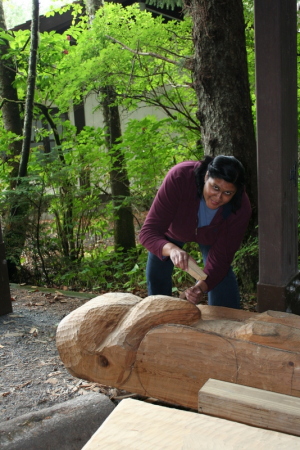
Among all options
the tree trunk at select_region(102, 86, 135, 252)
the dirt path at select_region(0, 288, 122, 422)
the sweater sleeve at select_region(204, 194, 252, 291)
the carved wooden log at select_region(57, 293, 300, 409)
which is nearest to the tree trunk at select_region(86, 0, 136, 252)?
the tree trunk at select_region(102, 86, 135, 252)

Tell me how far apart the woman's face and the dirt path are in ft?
4.31

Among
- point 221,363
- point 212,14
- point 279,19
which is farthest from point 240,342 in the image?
point 212,14

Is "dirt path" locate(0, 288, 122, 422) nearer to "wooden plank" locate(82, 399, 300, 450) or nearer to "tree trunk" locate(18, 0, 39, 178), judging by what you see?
"wooden plank" locate(82, 399, 300, 450)

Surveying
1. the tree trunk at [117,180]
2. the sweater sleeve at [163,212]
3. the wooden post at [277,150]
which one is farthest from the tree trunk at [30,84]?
the wooden post at [277,150]

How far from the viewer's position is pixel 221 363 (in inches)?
73.5

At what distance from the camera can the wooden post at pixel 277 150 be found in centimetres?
231

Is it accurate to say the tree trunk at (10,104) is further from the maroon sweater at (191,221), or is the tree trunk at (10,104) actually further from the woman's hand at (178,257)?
the woman's hand at (178,257)

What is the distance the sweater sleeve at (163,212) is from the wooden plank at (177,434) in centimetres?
160

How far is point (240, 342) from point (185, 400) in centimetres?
39

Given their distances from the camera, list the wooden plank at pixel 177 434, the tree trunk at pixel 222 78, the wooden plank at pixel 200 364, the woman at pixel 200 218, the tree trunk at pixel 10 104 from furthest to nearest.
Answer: the tree trunk at pixel 10 104
the tree trunk at pixel 222 78
the woman at pixel 200 218
the wooden plank at pixel 200 364
the wooden plank at pixel 177 434

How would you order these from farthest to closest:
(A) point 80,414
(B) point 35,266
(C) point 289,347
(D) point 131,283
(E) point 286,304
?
(B) point 35,266
(D) point 131,283
(E) point 286,304
(A) point 80,414
(C) point 289,347

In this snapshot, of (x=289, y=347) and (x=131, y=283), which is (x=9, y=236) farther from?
(x=289, y=347)

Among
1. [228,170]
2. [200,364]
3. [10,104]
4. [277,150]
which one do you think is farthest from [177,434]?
[10,104]

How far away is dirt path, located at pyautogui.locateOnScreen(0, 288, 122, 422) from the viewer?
2484 mm
